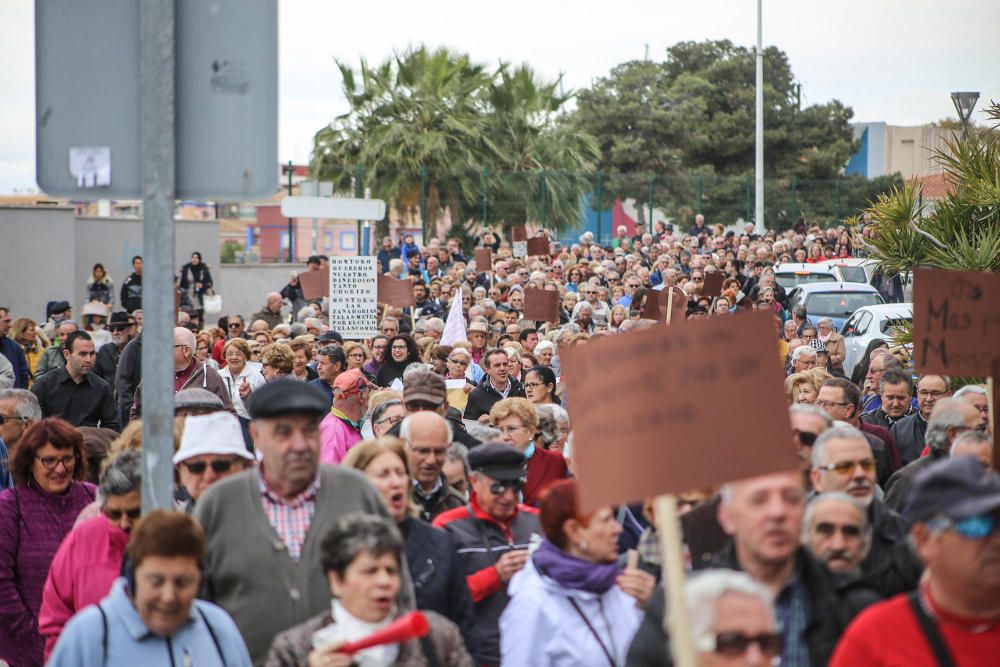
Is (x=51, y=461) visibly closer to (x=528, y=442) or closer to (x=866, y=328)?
(x=528, y=442)

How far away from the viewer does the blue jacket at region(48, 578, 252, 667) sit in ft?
13.9

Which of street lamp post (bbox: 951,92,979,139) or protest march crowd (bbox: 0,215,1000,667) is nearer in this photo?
protest march crowd (bbox: 0,215,1000,667)

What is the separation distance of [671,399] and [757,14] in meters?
40.8

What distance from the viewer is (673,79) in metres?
60.9

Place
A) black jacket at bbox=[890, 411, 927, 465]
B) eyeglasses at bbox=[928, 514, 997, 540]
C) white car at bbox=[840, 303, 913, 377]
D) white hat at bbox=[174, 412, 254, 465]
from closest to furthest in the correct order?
eyeglasses at bbox=[928, 514, 997, 540] < white hat at bbox=[174, 412, 254, 465] < black jacket at bbox=[890, 411, 927, 465] < white car at bbox=[840, 303, 913, 377]

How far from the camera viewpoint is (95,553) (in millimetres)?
5586

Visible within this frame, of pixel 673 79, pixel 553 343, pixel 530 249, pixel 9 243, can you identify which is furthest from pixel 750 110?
pixel 553 343

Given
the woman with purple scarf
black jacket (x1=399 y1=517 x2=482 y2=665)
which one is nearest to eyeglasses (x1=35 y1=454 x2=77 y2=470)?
black jacket (x1=399 y1=517 x2=482 y2=665)

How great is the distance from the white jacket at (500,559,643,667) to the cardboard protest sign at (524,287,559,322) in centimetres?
1256

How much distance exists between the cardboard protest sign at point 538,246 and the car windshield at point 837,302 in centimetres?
677

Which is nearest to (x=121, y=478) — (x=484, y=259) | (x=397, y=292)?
(x=397, y=292)

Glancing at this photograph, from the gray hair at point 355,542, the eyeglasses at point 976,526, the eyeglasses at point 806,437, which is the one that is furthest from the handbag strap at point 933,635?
the eyeglasses at point 806,437

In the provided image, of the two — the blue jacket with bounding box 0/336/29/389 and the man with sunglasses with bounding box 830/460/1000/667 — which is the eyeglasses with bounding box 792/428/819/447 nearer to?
the man with sunglasses with bounding box 830/460/1000/667

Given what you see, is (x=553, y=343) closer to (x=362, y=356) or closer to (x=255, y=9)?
(x=362, y=356)
